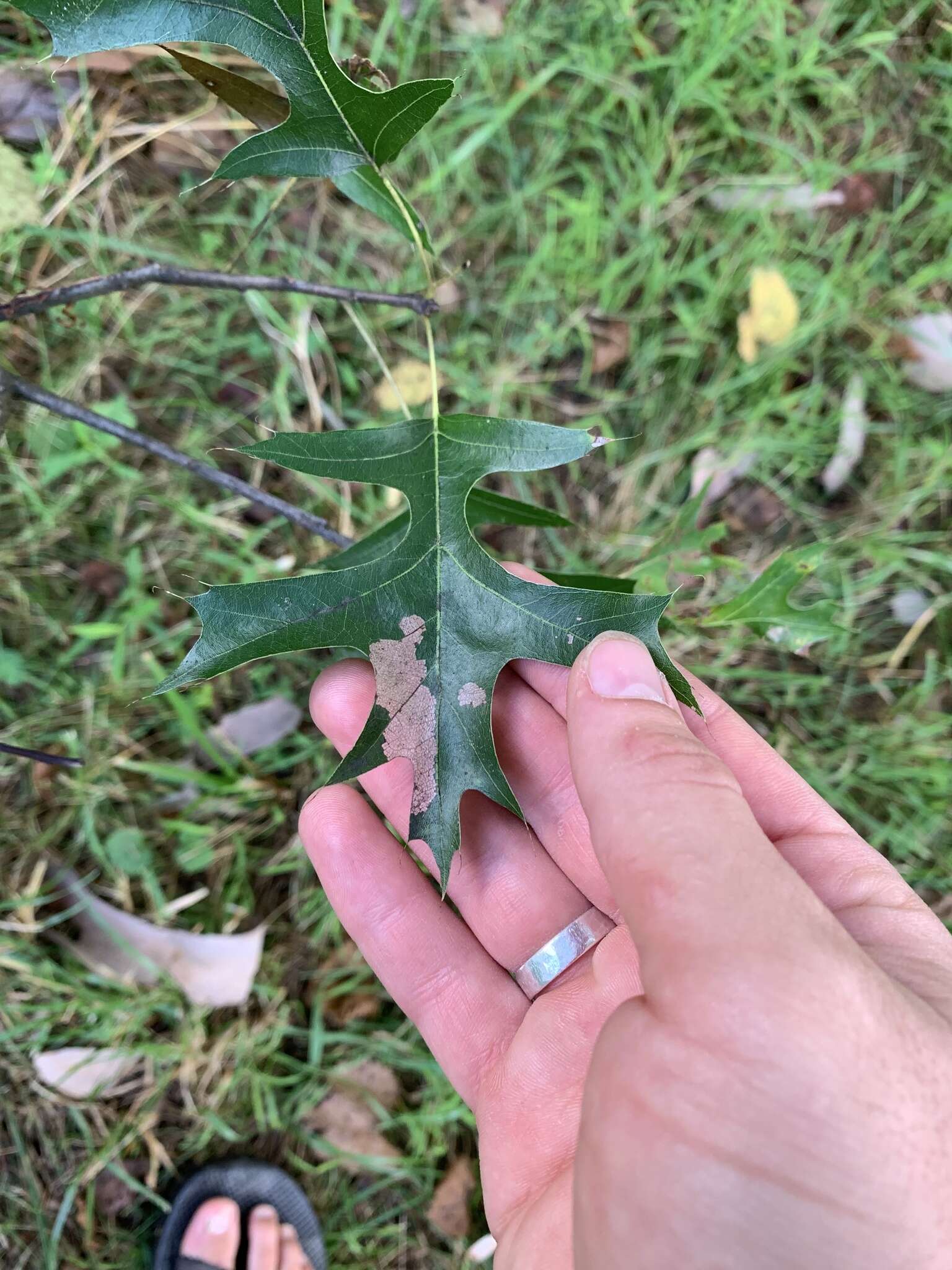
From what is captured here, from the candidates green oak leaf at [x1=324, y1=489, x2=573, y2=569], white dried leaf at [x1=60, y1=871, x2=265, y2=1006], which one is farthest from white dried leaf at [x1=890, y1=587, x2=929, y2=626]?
white dried leaf at [x1=60, y1=871, x2=265, y2=1006]

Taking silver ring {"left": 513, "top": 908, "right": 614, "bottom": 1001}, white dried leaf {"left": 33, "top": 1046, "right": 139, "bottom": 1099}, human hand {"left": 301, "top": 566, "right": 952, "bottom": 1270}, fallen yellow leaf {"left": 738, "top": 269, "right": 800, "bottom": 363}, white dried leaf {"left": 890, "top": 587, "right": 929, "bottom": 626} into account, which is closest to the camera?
human hand {"left": 301, "top": 566, "right": 952, "bottom": 1270}

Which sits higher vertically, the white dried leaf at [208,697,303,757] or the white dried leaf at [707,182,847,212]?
the white dried leaf at [707,182,847,212]

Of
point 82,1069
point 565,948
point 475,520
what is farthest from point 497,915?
point 82,1069

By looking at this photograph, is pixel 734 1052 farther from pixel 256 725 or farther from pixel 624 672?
pixel 256 725

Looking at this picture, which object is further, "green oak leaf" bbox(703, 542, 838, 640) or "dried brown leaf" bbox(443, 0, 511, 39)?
"dried brown leaf" bbox(443, 0, 511, 39)

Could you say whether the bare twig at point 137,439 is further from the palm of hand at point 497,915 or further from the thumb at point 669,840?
the thumb at point 669,840

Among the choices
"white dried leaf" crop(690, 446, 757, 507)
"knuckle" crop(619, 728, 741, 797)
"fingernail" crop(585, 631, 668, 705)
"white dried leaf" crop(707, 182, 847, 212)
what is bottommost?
"white dried leaf" crop(690, 446, 757, 507)

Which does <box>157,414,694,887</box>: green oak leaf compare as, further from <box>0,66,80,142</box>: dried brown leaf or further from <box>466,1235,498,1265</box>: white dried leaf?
<box>0,66,80,142</box>: dried brown leaf
